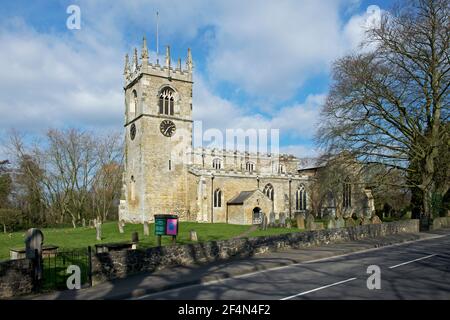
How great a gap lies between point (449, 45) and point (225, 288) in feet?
67.4

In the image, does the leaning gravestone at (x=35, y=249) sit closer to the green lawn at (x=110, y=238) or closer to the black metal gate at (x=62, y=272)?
the black metal gate at (x=62, y=272)

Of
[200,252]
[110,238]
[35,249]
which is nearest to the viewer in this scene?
[35,249]

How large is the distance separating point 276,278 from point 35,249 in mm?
6190

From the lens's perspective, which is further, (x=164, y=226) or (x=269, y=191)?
(x=269, y=191)

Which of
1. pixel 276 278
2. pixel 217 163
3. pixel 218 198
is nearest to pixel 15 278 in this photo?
pixel 276 278

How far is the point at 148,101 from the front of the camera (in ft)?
115

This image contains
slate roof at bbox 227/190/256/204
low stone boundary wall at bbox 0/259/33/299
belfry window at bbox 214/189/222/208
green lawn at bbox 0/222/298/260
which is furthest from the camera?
belfry window at bbox 214/189/222/208

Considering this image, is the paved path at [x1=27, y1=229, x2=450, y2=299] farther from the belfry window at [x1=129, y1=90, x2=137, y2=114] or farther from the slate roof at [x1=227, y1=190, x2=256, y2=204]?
the belfry window at [x1=129, y1=90, x2=137, y2=114]

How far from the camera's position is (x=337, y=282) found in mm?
9273

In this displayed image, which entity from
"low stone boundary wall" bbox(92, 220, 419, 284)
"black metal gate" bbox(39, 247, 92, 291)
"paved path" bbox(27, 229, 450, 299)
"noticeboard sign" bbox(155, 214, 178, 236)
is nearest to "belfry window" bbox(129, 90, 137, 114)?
"black metal gate" bbox(39, 247, 92, 291)

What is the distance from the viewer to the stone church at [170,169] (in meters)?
34.6

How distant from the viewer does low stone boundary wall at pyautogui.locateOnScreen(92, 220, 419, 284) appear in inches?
397

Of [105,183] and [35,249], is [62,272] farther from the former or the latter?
[105,183]

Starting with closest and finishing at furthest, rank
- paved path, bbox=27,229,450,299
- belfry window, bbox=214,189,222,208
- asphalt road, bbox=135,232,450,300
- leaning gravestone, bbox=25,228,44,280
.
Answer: asphalt road, bbox=135,232,450,300 → paved path, bbox=27,229,450,299 → leaning gravestone, bbox=25,228,44,280 → belfry window, bbox=214,189,222,208
